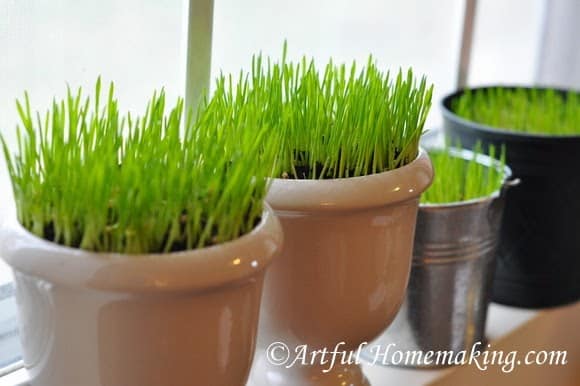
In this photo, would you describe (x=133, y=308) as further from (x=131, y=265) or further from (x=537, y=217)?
(x=537, y=217)

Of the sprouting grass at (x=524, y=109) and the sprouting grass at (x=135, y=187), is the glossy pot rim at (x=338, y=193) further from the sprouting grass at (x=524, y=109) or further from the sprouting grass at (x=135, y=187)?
the sprouting grass at (x=524, y=109)

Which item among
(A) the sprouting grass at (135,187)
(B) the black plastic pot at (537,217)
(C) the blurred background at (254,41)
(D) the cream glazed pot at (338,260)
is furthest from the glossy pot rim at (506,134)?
(A) the sprouting grass at (135,187)

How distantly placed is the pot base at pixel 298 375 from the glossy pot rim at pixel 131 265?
20cm

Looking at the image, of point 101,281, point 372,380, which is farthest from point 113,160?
point 372,380

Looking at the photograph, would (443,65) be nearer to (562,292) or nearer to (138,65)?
(562,292)

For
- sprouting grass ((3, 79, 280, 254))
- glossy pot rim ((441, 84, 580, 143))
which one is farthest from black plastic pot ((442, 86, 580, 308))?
sprouting grass ((3, 79, 280, 254))

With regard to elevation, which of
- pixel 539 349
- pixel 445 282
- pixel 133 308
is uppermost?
pixel 133 308

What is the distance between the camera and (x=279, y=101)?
2.05 feet

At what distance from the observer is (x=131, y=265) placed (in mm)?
452

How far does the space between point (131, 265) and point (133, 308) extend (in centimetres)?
2

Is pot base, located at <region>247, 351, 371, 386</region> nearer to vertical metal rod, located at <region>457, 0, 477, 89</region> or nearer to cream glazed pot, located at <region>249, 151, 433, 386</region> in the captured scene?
cream glazed pot, located at <region>249, 151, 433, 386</region>

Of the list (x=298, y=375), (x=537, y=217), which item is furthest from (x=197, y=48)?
(x=537, y=217)

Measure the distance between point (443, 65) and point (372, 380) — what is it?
498 mm

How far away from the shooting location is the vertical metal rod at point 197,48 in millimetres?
707
